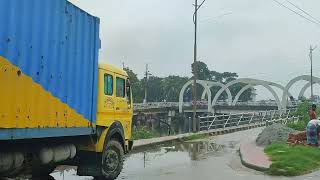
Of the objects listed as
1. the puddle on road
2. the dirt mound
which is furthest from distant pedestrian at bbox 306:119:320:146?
the puddle on road

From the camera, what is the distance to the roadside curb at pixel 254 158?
48.1 feet

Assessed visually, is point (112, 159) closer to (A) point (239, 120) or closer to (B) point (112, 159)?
(B) point (112, 159)

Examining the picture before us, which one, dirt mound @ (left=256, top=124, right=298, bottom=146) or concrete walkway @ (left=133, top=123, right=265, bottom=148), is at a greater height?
dirt mound @ (left=256, top=124, right=298, bottom=146)

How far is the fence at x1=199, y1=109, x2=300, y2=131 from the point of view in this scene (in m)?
33.8

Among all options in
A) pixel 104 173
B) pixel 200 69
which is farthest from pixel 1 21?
pixel 200 69

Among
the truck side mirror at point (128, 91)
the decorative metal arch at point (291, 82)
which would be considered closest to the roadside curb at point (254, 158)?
the truck side mirror at point (128, 91)

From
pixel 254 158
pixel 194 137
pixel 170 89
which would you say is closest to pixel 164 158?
pixel 254 158

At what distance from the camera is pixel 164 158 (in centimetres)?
1772

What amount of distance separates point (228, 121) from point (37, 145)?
2798 centimetres

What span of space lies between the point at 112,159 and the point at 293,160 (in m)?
5.59

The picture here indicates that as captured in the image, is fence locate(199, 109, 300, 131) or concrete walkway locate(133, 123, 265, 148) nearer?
concrete walkway locate(133, 123, 265, 148)

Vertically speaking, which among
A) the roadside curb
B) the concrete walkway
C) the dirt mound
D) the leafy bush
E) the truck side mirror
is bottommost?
the roadside curb

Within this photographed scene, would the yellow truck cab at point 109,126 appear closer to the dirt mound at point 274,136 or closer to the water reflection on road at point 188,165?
the water reflection on road at point 188,165

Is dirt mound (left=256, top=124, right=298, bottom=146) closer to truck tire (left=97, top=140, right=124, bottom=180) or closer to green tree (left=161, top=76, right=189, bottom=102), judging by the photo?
truck tire (left=97, top=140, right=124, bottom=180)
